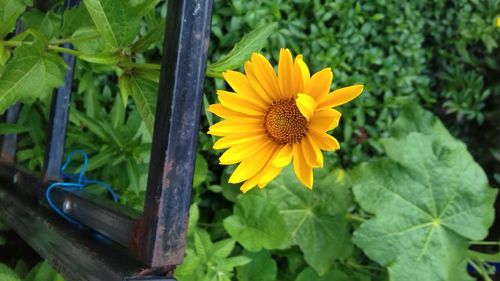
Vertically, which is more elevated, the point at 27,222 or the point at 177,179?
the point at 177,179

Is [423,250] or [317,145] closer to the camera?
[317,145]

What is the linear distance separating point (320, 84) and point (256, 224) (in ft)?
3.26

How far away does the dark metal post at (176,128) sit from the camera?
26.1 inches

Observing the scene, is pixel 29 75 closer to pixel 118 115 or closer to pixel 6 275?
pixel 6 275

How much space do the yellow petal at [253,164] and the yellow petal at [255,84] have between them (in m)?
0.07

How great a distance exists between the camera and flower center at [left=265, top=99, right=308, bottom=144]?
718 millimetres

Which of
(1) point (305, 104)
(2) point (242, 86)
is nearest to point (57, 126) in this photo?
(2) point (242, 86)

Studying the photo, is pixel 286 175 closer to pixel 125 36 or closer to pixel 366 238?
pixel 366 238

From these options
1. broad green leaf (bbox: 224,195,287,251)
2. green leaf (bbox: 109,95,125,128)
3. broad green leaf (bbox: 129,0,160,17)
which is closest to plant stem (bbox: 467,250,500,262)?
broad green leaf (bbox: 224,195,287,251)

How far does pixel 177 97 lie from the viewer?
664mm

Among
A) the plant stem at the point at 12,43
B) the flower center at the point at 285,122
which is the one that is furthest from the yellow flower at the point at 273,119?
the plant stem at the point at 12,43

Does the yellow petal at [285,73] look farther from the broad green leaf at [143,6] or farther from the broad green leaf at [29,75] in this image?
the broad green leaf at [29,75]

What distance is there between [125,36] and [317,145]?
0.99 ft

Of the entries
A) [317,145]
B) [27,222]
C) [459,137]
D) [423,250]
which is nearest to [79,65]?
[27,222]
